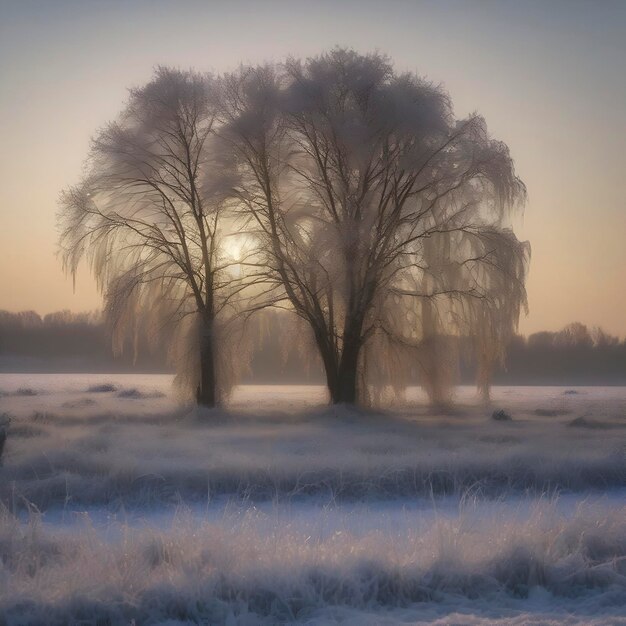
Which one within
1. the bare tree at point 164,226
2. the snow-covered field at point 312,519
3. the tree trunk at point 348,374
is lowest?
the snow-covered field at point 312,519

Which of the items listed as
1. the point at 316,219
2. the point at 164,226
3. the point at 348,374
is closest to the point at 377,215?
the point at 316,219

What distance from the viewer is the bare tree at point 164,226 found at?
62.3 feet

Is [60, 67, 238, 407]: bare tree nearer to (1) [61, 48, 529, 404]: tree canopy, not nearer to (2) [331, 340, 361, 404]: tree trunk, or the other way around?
(1) [61, 48, 529, 404]: tree canopy

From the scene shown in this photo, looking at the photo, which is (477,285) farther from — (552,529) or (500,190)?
(552,529)

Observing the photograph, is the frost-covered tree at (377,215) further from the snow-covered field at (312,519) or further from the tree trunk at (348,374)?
the snow-covered field at (312,519)

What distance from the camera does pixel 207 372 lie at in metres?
19.1

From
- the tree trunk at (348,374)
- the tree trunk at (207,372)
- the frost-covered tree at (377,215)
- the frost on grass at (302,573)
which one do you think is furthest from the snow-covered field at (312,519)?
the frost-covered tree at (377,215)

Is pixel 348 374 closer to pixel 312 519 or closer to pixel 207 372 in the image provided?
pixel 207 372

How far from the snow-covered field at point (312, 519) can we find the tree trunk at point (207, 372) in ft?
5.72

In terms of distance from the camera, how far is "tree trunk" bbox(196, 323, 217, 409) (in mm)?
18922

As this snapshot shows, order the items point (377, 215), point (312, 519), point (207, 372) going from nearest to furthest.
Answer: point (312, 519) < point (377, 215) < point (207, 372)

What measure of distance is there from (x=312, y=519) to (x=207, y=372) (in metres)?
12.3

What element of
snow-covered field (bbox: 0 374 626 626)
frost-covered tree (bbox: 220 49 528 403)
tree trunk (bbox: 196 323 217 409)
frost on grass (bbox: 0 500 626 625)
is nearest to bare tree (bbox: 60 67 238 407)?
tree trunk (bbox: 196 323 217 409)

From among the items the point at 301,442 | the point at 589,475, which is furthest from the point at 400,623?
the point at 301,442
